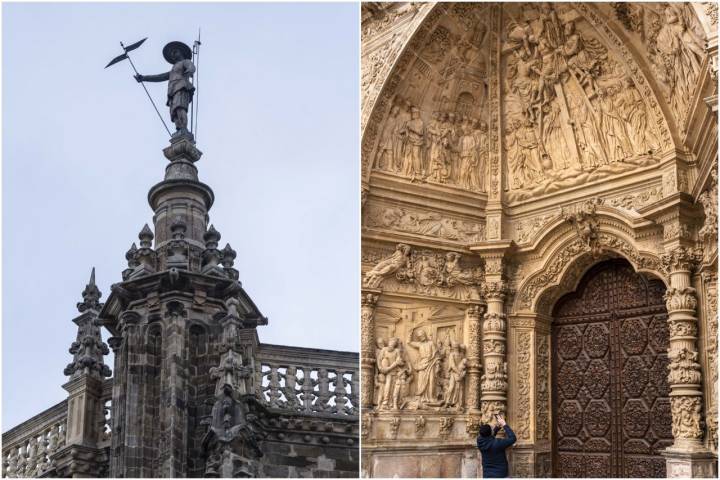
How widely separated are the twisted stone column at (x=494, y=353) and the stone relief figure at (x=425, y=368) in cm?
52

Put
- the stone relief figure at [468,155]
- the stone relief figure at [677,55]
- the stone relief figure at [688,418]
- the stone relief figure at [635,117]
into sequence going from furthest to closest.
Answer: the stone relief figure at [468,155]
the stone relief figure at [635,117]
the stone relief figure at [688,418]
the stone relief figure at [677,55]

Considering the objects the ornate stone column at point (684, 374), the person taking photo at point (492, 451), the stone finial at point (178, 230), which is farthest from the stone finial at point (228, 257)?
the ornate stone column at point (684, 374)

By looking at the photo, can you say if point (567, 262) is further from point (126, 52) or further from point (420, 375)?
point (126, 52)

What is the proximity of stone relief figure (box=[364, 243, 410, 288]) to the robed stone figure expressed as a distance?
2.90 meters

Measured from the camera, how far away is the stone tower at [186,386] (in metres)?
10.5

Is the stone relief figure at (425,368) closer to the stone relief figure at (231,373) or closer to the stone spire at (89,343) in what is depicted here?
the stone relief figure at (231,373)

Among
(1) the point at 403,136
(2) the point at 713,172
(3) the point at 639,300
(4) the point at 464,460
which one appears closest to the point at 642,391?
(3) the point at 639,300

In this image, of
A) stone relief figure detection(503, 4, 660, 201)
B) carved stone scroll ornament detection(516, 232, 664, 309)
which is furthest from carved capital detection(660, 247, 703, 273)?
stone relief figure detection(503, 4, 660, 201)

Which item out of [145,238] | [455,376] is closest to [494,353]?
[455,376]

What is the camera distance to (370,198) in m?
11.4

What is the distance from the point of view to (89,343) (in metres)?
12.3

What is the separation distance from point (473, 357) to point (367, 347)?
1.19 m

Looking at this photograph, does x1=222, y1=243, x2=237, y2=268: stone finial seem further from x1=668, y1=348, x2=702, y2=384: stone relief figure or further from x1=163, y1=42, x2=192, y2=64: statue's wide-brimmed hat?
x1=668, y1=348, x2=702, y2=384: stone relief figure

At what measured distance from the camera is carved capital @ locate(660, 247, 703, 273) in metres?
10.0
